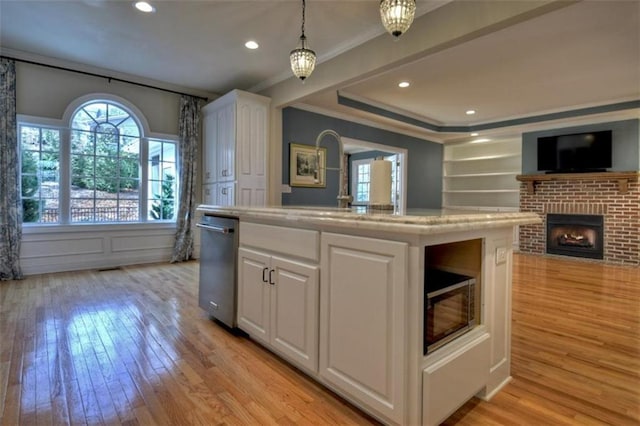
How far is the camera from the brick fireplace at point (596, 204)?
543 cm

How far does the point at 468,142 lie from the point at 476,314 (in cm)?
698

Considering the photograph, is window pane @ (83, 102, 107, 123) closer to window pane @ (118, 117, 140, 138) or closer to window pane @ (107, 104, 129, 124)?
window pane @ (107, 104, 129, 124)

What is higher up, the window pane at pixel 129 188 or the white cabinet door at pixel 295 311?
the window pane at pixel 129 188

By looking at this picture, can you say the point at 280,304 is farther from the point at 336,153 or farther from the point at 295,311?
the point at 336,153

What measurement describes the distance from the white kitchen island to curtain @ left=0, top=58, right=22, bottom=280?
3.79m

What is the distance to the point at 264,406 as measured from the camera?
65.3 inches

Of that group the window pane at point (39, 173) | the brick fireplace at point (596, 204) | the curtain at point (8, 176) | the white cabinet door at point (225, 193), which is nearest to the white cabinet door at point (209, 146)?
the white cabinet door at point (225, 193)

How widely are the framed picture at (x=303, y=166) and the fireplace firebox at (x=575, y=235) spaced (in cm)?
434

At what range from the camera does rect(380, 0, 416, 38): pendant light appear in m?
2.04

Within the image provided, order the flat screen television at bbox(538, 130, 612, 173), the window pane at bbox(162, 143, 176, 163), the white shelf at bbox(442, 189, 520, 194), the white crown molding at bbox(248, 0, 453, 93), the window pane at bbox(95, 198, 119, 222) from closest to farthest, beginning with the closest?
the white crown molding at bbox(248, 0, 453, 93) < the window pane at bbox(95, 198, 119, 222) < the window pane at bbox(162, 143, 176, 163) < the flat screen television at bbox(538, 130, 612, 173) < the white shelf at bbox(442, 189, 520, 194)

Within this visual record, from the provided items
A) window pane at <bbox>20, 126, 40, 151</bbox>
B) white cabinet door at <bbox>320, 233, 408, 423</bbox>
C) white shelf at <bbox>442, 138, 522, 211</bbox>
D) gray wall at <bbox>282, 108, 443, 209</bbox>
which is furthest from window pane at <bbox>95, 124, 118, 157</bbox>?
white shelf at <bbox>442, 138, 522, 211</bbox>

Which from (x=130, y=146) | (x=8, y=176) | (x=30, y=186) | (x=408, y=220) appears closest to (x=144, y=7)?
(x=130, y=146)

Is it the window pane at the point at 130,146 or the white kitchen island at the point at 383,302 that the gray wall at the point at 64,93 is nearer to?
the window pane at the point at 130,146

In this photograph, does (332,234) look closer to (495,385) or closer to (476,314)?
(476,314)
